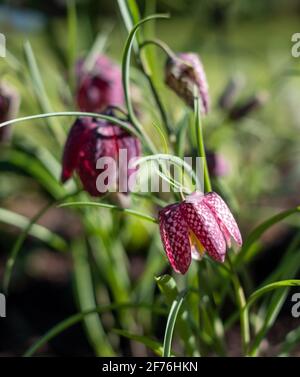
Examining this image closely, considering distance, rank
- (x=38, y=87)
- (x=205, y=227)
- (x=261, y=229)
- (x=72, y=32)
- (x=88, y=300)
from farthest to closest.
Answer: (x=88, y=300), (x=72, y=32), (x=38, y=87), (x=261, y=229), (x=205, y=227)

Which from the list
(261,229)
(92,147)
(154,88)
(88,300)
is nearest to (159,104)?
(154,88)

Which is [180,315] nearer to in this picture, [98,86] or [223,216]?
[223,216]

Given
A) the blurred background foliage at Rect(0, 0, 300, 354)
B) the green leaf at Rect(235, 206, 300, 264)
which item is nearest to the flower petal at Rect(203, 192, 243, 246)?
the green leaf at Rect(235, 206, 300, 264)

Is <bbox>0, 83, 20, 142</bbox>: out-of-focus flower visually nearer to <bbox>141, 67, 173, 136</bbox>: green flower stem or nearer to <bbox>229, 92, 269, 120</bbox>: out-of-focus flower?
<bbox>141, 67, 173, 136</bbox>: green flower stem

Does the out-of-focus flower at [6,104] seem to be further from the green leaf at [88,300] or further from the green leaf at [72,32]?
the green leaf at [88,300]

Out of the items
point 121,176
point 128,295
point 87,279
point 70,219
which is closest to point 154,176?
point 128,295
